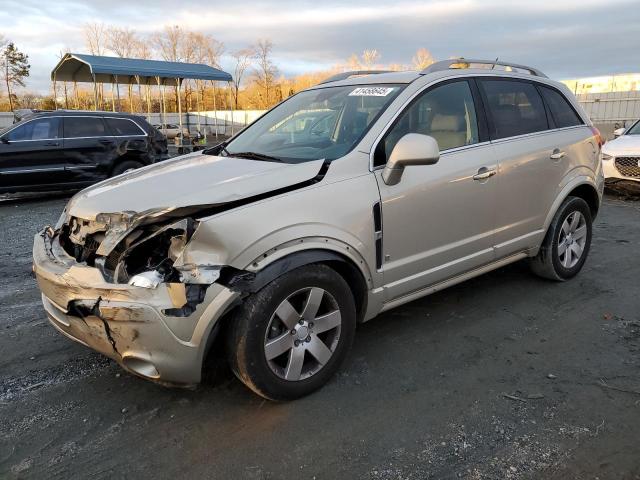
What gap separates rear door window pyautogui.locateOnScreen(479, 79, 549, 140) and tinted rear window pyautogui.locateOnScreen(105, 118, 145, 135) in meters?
8.61

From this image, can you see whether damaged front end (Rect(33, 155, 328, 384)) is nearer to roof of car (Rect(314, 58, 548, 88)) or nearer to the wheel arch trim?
roof of car (Rect(314, 58, 548, 88))

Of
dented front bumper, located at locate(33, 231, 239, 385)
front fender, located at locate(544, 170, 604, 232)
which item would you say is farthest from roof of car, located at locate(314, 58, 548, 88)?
dented front bumper, located at locate(33, 231, 239, 385)

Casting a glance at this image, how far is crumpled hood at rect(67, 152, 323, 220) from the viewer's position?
267 cm

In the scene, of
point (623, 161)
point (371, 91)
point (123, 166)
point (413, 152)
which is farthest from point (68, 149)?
point (623, 161)

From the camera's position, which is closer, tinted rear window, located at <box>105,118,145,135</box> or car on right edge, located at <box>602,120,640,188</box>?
car on right edge, located at <box>602,120,640,188</box>

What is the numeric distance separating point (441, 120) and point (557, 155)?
1329mm

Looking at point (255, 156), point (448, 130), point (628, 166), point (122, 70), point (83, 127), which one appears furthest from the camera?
point (122, 70)

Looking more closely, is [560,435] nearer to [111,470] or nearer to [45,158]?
[111,470]

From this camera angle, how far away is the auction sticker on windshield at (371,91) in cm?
349

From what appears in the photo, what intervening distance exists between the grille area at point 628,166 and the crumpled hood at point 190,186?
794cm

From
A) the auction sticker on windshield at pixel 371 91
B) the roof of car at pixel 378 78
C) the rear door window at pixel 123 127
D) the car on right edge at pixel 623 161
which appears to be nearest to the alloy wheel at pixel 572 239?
the roof of car at pixel 378 78

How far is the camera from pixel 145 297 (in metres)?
2.41

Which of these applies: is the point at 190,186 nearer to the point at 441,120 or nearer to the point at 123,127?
the point at 441,120

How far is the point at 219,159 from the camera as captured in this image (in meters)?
3.57
